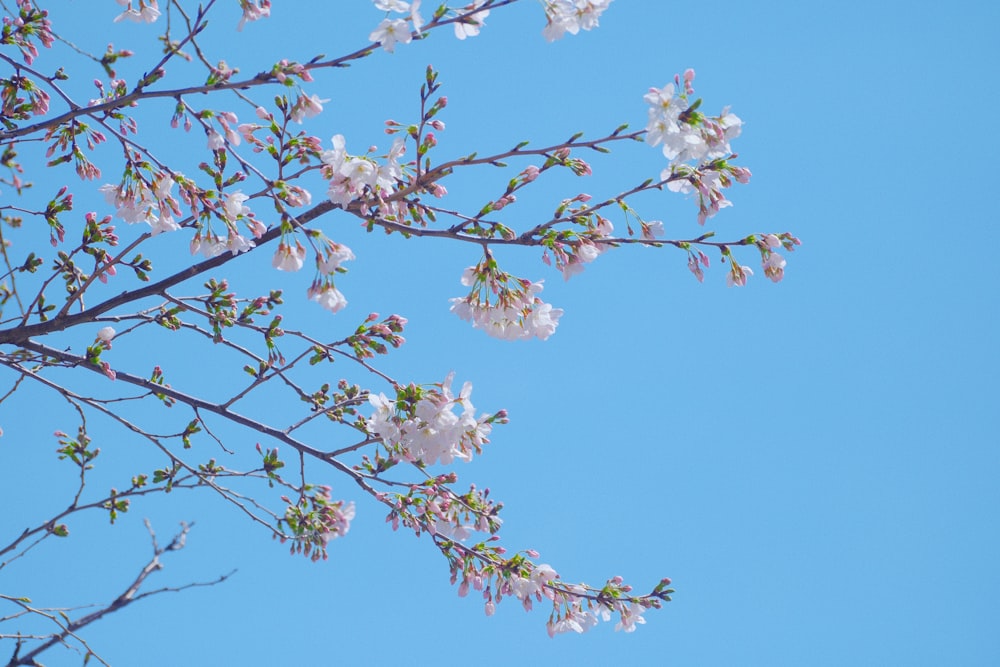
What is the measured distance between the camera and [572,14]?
9.95 ft

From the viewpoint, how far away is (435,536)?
3588 millimetres

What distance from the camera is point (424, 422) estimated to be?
124 inches

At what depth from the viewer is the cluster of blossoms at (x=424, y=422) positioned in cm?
312

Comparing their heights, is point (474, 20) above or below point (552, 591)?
above

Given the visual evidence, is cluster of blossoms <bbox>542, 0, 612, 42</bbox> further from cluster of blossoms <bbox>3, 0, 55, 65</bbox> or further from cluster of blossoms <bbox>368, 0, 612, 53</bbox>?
cluster of blossoms <bbox>3, 0, 55, 65</bbox>

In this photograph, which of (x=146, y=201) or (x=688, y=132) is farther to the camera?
(x=146, y=201)

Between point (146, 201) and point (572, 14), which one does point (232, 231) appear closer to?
point (146, 201)

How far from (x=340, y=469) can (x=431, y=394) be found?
0.60 meters

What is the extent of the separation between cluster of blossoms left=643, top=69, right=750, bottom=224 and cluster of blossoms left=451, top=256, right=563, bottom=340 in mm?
754

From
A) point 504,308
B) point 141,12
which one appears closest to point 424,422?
point 504,308

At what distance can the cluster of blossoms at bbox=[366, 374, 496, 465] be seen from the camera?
10.2 feet

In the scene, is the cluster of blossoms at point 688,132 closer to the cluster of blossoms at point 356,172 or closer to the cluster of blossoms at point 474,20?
the cluster of blossoms at point 474,20

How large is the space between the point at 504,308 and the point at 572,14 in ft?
3.89

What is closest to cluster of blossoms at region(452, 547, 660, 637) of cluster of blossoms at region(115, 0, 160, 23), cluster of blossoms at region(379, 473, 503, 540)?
→ cluster of blossoms at region(379, 473, 503, 540)
